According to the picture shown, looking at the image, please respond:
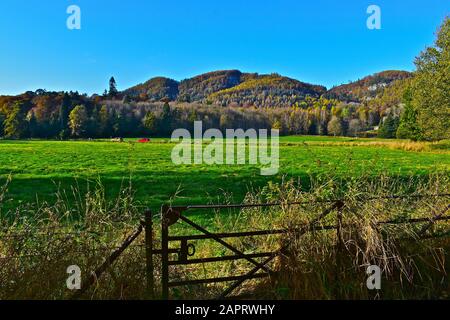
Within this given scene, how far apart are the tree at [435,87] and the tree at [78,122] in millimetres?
70432

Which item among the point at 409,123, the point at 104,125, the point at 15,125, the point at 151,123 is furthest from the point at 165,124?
the point at 409,123

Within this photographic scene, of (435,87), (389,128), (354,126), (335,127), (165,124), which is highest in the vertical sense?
(435,87)

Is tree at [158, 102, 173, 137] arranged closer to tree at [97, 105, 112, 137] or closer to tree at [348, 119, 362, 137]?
tree at [97, 105, 112, 137]

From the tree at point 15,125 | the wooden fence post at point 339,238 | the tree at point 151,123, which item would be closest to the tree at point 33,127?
the tree at point 15,125

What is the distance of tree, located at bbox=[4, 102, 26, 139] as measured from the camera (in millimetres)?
80875

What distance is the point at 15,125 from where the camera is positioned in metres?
81.8

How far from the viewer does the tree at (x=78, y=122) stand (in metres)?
85.4

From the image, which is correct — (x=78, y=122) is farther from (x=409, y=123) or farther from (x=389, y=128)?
(x=389, y=128)

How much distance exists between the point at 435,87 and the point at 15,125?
8001 centimetres

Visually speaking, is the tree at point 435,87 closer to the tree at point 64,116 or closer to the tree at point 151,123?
the tree at point 151,123

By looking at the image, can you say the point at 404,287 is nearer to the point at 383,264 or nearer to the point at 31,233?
the point at 383,264

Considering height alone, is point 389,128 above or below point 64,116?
below

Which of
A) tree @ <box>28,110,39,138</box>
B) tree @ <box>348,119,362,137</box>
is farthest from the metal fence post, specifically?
tree @ <box>348,119,362,137</box>
